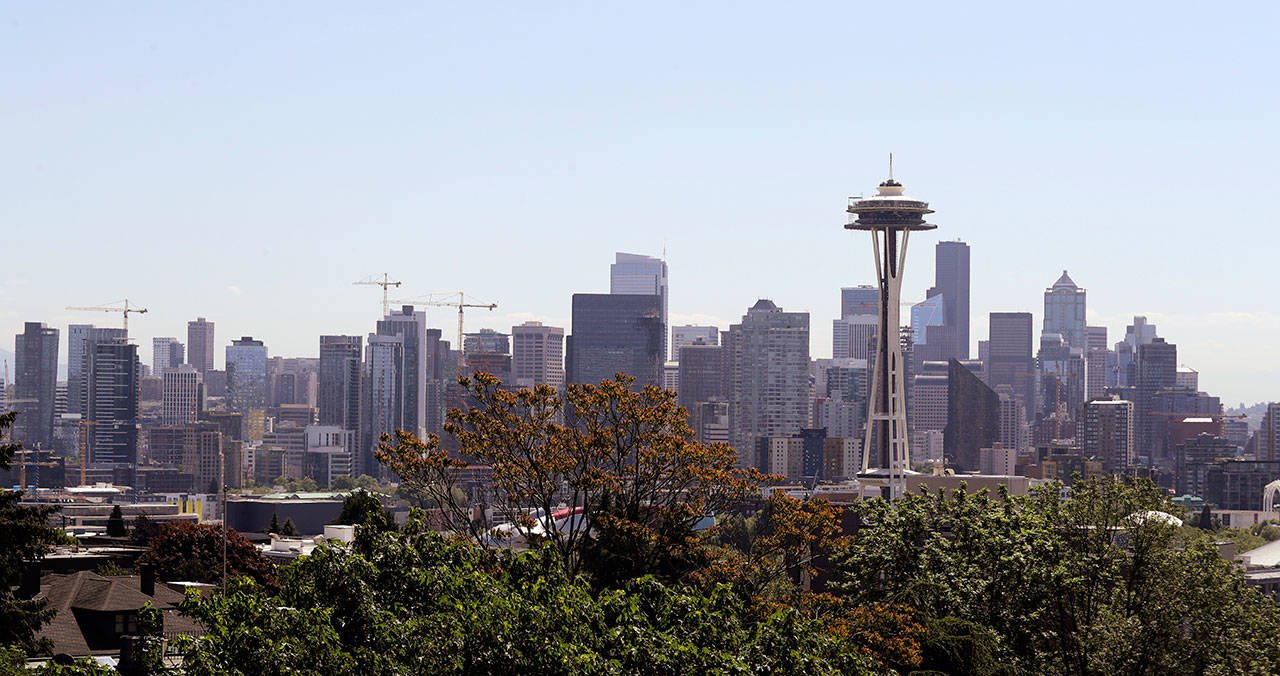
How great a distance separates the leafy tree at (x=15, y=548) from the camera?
3878 cm

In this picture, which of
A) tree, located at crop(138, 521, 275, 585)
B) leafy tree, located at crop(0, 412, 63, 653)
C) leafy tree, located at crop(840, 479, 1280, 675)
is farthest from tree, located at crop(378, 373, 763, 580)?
tree, located at crop(138, 521, 275, 585)

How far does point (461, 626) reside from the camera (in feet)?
78.3

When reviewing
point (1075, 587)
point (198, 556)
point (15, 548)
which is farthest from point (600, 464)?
point (198, 556)

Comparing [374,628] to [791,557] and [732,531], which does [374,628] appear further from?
[732,531]

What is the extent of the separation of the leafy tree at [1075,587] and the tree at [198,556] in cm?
3618

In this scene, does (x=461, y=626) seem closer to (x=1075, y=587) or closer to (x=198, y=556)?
(x=1075, y=587)

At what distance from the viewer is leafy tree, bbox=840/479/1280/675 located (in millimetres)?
40969

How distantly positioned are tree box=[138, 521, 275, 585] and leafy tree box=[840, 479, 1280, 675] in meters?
36.2

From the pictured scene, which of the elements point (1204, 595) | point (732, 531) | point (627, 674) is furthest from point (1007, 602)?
point (732, 531)

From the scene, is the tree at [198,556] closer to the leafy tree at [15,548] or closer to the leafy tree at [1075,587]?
the leafy tree at [15,548]

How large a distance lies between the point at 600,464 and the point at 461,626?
16.9 meters

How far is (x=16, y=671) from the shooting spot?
36094 mm

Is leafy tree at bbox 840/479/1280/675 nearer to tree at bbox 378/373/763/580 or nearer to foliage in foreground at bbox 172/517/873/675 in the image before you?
tree at bbox 378/373/763/580

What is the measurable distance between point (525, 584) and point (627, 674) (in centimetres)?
319
